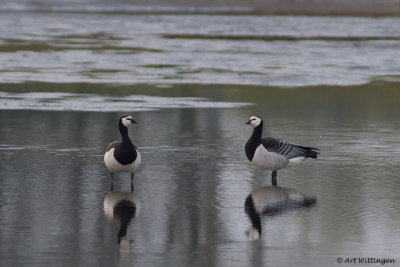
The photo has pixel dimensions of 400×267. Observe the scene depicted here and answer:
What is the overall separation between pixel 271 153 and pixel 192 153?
2.49 m

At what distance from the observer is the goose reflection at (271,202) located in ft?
34.9

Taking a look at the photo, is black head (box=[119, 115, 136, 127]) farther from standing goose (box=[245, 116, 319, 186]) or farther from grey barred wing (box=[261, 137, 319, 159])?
grey barred wing (box=[261, 137, 319, 159])

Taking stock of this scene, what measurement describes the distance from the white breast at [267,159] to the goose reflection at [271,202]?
518mm

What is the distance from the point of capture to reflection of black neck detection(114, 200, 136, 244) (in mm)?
9727

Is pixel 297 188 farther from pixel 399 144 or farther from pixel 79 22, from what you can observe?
pixel 79 22

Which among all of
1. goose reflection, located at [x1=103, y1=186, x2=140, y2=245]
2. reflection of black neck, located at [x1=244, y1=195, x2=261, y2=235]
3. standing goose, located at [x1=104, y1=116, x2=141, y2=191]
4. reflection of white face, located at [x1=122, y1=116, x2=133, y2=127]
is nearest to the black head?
reflection of white face, located at [x1=122, y1=116, x2=133, y2=127]

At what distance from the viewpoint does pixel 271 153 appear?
42.0 ft

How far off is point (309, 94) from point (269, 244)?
15466 mm

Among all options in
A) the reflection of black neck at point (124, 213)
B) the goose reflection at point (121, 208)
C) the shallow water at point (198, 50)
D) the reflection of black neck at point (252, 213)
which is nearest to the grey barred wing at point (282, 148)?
the reflection of black neck at point (252, 213)

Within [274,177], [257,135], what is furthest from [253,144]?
[274,177]

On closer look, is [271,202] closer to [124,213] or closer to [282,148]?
[282,148]

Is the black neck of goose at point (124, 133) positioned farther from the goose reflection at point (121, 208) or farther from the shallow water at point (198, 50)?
the shallow water at point (198, 50)

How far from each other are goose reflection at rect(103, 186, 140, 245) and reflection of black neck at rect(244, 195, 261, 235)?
1353 millimetres

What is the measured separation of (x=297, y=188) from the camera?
12.2m
